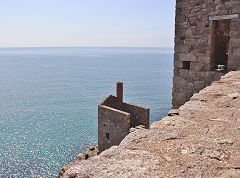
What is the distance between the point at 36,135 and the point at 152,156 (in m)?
36.3

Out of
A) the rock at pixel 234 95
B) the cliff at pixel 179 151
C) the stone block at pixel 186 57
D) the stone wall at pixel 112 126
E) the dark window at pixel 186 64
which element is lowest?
the stone wall at pixel 112 126

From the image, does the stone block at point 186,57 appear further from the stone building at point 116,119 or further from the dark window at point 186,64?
the stone building at point 116,119

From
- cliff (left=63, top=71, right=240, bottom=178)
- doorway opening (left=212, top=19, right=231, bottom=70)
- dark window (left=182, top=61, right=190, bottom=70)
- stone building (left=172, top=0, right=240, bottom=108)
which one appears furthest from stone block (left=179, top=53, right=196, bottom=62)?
cliff (left=63, top=71, right=240, bottom=178)

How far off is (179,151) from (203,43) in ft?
19.0

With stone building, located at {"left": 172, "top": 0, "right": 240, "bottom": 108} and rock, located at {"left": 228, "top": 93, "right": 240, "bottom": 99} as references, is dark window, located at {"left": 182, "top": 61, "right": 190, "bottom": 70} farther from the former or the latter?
rock, located at {"left": 228, "top": 93, "right": 240, "bottom": 99}

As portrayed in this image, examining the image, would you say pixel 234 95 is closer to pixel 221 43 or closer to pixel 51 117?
pixel 221 43

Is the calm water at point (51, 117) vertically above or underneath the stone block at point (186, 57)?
underneath

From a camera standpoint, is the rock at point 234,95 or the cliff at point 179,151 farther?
the rock at point 234,95

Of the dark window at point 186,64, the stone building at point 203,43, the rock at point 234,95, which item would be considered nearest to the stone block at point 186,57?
the stone building at point 203,43

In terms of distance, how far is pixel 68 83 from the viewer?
73.4 meters

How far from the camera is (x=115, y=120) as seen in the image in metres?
17.5

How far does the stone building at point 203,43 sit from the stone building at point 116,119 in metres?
8.99

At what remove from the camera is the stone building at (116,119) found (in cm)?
1706

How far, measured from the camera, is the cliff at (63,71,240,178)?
1.97 metres
